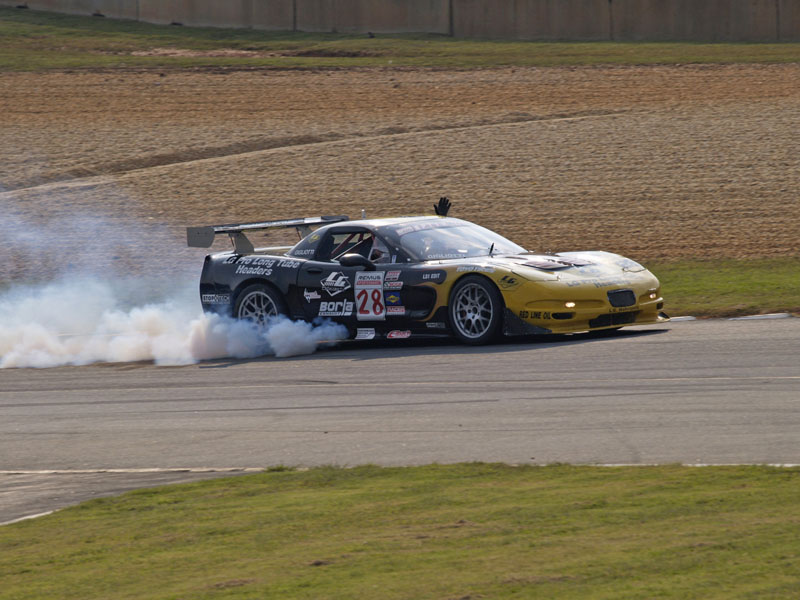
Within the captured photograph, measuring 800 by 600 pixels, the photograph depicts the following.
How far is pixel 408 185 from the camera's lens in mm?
24484

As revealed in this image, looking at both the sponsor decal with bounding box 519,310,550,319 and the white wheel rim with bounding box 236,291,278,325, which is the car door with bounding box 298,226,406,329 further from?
the sponsor decal with bounding box 519,310,550,319

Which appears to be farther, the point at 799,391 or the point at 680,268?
the point at 680,268

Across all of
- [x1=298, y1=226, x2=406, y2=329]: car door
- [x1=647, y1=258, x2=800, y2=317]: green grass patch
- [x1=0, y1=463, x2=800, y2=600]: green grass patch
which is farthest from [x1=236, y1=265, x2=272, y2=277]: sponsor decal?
[x1=0, y1=463, x2=800, y2=600]: green grass patch

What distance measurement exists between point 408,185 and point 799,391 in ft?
52.5

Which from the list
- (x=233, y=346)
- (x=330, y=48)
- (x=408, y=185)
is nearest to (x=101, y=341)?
(x=233, y=346)

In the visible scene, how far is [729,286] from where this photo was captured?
1609cm

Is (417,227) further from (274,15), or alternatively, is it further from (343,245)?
(274,15)

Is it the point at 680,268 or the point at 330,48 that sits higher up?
the point at 330,48

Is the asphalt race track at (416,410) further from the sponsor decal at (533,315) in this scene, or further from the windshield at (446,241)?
the windshield at (446,241)

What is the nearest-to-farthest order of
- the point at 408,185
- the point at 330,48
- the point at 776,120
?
1. the point at 408,185
2. the point at 776,120
3. the point at 330,48

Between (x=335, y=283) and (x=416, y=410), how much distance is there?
413 centimetres

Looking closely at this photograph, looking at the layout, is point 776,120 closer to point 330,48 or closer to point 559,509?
point 330,48

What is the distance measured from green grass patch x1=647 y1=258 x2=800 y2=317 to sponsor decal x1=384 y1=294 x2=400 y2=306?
3.40 metres

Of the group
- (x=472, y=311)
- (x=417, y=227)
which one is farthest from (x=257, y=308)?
(x=472, y=311)
